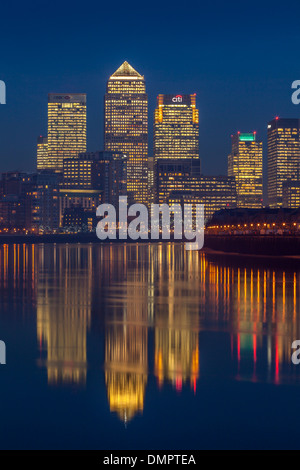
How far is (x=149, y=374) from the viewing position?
20.4 metres

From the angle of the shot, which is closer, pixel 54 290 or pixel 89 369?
pixel 89 369

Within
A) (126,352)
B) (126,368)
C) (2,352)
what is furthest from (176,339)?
(2,352)

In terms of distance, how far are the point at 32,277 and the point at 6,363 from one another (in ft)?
134

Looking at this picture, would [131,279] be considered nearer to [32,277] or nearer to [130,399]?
[32,277]

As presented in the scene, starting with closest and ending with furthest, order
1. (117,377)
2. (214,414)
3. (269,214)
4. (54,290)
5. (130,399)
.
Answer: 1. (214,414)
2. (130,399)
3. (117,377)
4. (54,290)
5. (269,214)

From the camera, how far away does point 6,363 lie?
22312mm

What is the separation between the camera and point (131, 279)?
60.1 meters

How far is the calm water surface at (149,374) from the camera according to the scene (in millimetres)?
15219

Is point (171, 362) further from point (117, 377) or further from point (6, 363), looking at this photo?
point (6, 363)

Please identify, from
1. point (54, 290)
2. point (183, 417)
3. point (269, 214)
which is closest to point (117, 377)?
point (183, 417)

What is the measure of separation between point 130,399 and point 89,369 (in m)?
3.65

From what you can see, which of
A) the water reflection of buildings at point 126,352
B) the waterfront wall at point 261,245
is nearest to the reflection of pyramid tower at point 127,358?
the water reflection of buildings at point 126,352

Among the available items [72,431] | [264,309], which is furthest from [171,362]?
[264,309]

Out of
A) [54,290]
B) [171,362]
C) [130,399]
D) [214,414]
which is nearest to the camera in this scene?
[214,414]
